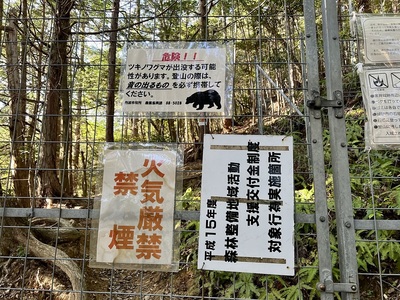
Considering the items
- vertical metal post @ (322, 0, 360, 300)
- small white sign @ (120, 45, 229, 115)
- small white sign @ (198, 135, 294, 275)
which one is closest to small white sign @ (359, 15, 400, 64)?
vertical metal post @ (322, 0, 360, 300)

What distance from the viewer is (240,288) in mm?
2389

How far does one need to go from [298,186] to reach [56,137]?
11.4 feet

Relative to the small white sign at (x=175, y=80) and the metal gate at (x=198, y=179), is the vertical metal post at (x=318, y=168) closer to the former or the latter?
the metal gate at (x=198, y=179)

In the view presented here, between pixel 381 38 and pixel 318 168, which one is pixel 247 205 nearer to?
pixel 318 168

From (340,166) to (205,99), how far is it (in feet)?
2.46

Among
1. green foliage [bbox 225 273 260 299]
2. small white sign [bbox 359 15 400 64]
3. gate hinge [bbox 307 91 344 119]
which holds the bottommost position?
green foliage [bbox 225 273 260 299]

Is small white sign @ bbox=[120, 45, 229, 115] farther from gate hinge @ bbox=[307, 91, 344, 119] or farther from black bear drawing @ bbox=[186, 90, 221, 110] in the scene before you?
gate hinge @ bbox=[307, 91, 344, 119]

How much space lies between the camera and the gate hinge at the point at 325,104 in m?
1.47

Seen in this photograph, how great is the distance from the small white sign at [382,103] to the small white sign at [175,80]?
0.73 metres

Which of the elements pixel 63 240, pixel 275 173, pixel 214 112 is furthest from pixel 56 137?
pixel 275 173

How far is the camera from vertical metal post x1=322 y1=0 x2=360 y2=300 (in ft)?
4.38

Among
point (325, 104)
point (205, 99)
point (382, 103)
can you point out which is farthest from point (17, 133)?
point (382, 103)

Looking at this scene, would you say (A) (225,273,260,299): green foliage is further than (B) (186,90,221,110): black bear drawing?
Yes

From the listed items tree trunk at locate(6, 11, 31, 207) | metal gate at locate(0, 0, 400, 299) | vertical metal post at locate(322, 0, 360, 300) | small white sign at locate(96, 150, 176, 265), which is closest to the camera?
vertical metal post at locate(322, 0, 360, 300)
